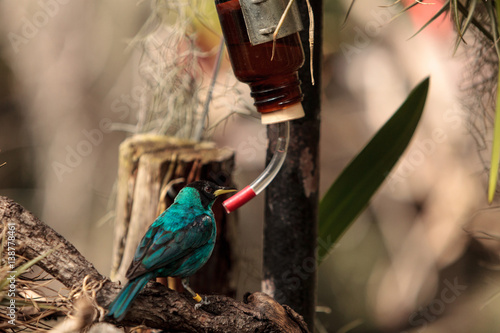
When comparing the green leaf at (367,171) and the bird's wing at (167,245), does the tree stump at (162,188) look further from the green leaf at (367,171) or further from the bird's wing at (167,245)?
the bird's wing at (167,245)

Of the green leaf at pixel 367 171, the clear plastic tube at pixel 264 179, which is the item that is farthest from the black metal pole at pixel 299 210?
the clear plastic tube at pixel 264 179

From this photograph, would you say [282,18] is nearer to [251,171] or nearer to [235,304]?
[235,304]

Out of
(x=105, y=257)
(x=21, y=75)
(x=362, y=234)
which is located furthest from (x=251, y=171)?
(x=21, y=75)

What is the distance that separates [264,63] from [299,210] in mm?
449

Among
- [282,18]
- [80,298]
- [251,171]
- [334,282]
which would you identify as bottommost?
[334,282]

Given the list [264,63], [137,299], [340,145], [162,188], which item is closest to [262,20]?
[264,63]

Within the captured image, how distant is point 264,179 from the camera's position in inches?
38.8

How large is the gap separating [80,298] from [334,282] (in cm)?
188

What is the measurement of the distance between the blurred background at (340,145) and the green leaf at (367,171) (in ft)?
2.02

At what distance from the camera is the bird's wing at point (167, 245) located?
0.85m

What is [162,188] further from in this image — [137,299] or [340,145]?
[340,145]

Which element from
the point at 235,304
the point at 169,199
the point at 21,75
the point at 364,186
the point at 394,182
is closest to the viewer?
the point at 235,304

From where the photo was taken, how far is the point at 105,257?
2623 millimetres

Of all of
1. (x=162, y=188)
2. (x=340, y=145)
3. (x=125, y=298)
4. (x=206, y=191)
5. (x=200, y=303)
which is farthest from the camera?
(x=340, y=145)
